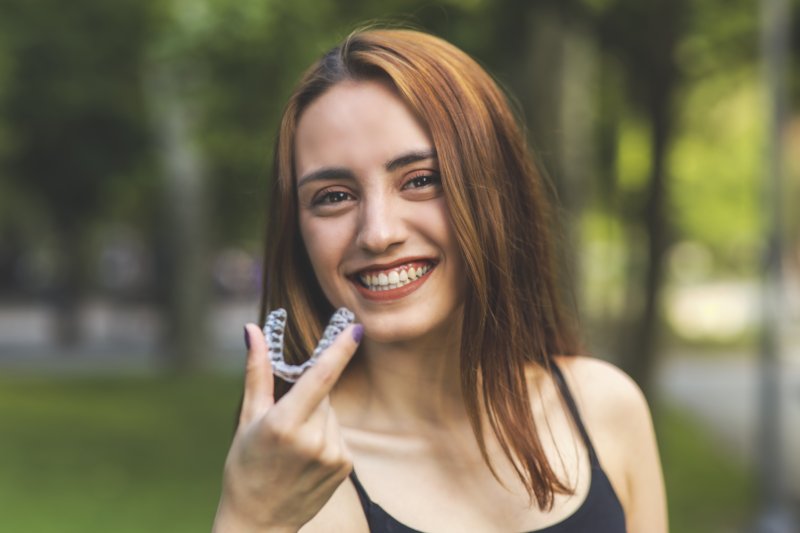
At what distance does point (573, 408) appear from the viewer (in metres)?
2.10

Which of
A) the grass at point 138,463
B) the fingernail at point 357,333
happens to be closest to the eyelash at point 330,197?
the fingernail at point 357,333

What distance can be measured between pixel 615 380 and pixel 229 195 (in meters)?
23.6

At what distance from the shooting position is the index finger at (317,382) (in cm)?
148

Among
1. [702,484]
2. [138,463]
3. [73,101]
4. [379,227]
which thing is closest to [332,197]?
[379,227]

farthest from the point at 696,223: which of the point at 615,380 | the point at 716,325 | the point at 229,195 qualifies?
the point at 615,380

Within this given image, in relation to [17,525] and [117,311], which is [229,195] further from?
[17,525]

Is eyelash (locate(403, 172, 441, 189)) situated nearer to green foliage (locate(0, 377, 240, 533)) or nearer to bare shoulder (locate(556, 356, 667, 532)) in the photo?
bare shoulder (locate(556, 356, 667, 532))

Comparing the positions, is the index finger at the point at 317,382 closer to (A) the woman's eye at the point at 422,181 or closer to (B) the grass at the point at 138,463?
(A) the woman's eye at the point at 422,181

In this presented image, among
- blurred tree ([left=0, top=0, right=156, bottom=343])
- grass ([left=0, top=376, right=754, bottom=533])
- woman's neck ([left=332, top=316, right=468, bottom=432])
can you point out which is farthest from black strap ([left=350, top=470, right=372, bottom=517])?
blurred tree ([left=0, top=0, right=156, bottom=343])

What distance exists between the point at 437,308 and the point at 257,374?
17.0 inches

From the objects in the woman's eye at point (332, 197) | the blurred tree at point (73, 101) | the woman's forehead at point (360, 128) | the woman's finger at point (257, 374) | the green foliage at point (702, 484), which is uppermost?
the blurred tree at point (73, 101)

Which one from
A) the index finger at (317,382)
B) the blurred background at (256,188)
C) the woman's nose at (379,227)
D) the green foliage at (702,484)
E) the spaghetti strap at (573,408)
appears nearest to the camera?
the index finger at (317,382)

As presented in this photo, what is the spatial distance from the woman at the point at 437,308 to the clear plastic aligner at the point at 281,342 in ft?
0.59

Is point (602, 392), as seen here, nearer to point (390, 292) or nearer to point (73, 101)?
point (390, 292)
